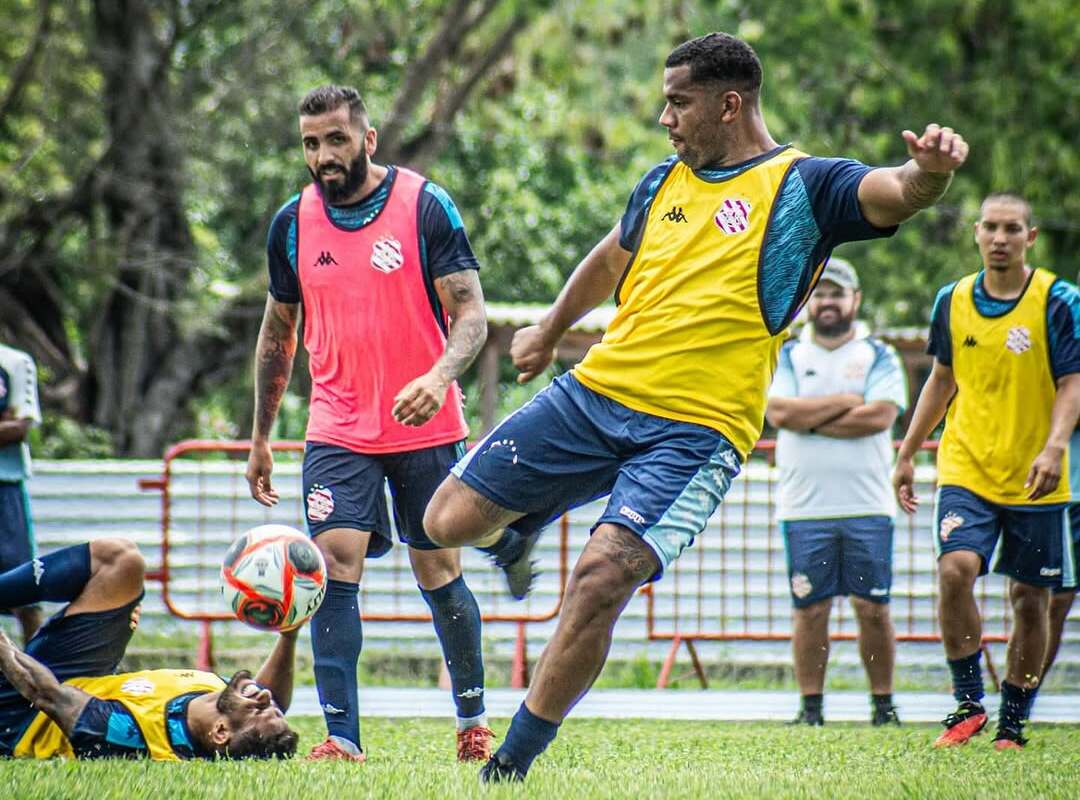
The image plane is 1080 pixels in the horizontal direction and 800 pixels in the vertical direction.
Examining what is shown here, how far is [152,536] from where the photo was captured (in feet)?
41.1

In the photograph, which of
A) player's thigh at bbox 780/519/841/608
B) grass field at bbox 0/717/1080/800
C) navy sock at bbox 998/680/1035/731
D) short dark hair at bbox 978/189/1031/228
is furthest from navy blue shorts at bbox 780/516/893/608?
short dark hair at bbox 978/189/1031/228

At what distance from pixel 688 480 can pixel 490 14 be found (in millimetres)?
16777

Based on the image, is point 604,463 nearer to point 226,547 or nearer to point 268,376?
point 268,376

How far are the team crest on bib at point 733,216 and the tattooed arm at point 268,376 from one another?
229cm

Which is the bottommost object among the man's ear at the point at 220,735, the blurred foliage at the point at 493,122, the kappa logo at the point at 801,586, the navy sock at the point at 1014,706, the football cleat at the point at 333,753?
the navy sock at the point at 1014,706

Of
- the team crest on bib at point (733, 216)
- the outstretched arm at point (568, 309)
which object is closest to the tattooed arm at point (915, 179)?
the team crest on bib at point (733, 216)

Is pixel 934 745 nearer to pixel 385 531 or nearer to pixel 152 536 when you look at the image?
pixel 385 531

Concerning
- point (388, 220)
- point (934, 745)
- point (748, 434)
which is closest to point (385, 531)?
point (388, 220)

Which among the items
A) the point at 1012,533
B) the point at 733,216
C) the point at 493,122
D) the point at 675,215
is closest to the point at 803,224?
the point at 733,216

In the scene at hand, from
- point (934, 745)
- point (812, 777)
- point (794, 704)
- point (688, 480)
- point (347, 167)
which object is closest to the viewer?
point (688, 480)

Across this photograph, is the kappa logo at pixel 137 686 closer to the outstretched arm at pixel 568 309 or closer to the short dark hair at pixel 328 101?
the outstretched arm at pixel 568 309

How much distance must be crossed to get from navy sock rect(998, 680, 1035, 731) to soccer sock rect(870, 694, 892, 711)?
149 cm

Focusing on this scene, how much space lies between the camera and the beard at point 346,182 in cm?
670

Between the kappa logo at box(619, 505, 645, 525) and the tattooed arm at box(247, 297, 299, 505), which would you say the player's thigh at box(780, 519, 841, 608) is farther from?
the kappa logo at box(619, 505, 645, 525)
